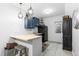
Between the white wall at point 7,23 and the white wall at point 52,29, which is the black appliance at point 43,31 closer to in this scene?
the white wall at point 52,29

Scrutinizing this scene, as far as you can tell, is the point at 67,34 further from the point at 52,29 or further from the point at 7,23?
the point at 7,23

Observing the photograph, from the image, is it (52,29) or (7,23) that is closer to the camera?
(7,23)

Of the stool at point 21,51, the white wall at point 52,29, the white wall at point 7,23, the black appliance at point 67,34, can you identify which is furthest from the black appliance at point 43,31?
the stool at point 21,51

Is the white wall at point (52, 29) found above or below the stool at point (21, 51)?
above

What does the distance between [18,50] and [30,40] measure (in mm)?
462

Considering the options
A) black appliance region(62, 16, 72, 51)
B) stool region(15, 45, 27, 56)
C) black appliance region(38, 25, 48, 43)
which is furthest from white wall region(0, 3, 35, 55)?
black appliance region(62, 16, 72, 51)

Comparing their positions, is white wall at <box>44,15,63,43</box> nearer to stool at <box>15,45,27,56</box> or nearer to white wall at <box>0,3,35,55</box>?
white wall at <box>0,3,35,55</box>

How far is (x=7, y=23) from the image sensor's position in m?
2.40

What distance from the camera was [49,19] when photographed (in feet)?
13.6

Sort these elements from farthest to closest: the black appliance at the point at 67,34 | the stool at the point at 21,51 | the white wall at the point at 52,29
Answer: the white wall at the point at 52,29 → the black appliance at the point at 67,34 → the stool at the point at 21,51

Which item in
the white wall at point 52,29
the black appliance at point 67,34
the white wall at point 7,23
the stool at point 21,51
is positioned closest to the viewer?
the stool at point 21,51

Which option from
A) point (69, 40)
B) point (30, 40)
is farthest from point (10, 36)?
point (69, 40)

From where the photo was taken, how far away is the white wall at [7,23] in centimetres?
226

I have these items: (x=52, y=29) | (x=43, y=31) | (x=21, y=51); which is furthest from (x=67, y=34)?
(x=21, y=51)
